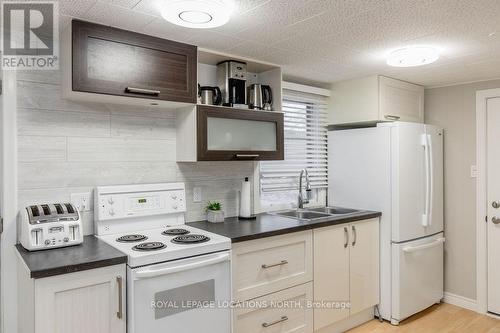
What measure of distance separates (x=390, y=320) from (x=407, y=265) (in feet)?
1.60

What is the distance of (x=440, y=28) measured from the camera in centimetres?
201

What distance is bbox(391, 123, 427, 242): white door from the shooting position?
2.99 metres

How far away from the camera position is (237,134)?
8.56ft

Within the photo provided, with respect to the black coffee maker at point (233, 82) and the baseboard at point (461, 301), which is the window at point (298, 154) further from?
the baseboard at point (461, 301)

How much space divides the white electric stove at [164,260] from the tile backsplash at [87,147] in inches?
4.9

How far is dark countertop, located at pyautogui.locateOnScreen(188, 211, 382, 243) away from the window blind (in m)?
0.40

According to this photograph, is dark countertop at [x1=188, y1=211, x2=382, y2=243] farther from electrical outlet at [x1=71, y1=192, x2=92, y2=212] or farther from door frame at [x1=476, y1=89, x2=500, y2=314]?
door frame at [x1=476, y1=89, x2=500, y2=314]

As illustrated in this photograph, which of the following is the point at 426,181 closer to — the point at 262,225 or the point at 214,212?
the point at 262,225

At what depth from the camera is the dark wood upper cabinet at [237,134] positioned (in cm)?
241

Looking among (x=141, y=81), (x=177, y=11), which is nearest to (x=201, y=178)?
(x=141, y=81)

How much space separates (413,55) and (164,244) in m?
2.01

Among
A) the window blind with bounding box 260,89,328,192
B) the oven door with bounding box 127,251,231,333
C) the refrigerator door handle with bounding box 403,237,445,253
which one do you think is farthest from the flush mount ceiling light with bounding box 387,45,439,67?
the oven door with bounding box 127,251,231,333

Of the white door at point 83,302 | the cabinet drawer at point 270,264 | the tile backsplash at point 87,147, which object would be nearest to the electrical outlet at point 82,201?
the tile backsplash at point 87,147

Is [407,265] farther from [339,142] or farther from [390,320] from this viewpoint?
[339,142]
